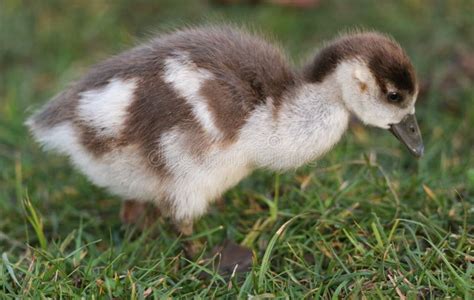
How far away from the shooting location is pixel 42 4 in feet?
15.1

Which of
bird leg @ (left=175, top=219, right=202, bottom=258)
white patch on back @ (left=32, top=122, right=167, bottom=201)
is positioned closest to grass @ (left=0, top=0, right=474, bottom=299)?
bird leg @ (left=175, top=219, right=202, bottom=258)

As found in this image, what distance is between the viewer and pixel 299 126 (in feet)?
8.29

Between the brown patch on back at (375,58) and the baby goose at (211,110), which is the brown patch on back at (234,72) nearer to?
the baby goose at (211,110)

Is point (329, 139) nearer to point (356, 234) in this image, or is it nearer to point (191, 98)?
point (356, 234)

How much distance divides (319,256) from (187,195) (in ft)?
1.76

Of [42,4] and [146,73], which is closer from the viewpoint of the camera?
[146,73]

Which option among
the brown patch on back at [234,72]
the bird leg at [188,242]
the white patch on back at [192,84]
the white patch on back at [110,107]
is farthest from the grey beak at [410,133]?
the white patch on back at [110,107]

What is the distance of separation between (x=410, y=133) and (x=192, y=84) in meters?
0.86

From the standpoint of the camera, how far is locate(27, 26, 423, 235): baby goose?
2449 mm

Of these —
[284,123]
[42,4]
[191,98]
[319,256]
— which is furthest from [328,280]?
[42,4]

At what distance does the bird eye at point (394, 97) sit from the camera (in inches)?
99.2

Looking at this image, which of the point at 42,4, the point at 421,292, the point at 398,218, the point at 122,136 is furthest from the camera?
the point at 42,4

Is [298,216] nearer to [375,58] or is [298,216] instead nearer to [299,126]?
A: [299,126]

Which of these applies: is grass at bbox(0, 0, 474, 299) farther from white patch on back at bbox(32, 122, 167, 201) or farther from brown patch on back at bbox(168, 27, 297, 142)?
brown patch on back at bbox(168, 27, 297, 142)
